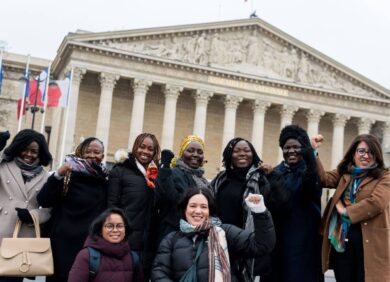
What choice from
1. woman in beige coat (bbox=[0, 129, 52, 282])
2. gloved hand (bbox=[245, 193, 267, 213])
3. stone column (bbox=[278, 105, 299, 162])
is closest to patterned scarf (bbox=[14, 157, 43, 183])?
woman in beige coat (bbox=[0, 129, 52, 282])

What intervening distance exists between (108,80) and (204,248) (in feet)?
89.1

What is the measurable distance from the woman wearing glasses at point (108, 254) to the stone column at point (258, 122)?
28.6 meters

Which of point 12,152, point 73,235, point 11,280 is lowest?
point 11,280

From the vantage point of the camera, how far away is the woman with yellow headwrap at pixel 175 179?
16.3 feet

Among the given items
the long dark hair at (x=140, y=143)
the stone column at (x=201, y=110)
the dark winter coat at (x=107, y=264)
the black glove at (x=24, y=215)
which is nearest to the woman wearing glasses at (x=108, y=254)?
the dark winter coat at (x=107, y=264)

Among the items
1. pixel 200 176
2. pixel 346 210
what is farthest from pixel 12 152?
pixel 346 210

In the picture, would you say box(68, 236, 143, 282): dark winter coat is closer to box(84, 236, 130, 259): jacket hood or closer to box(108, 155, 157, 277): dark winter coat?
box(84, 236, 130, 259): jacket hood

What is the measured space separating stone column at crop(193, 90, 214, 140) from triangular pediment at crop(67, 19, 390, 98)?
1948 millimetres

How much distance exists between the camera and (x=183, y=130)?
3462 cm

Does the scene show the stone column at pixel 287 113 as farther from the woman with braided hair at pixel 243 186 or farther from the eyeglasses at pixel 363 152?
the woman with braided hair at pixel 243 186

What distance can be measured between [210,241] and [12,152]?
256 cm

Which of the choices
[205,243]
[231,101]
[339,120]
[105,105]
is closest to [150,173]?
[205,243]

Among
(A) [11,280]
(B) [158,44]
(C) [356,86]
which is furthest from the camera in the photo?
(C) [356,86]

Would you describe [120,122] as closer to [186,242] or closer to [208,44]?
[208,44]
